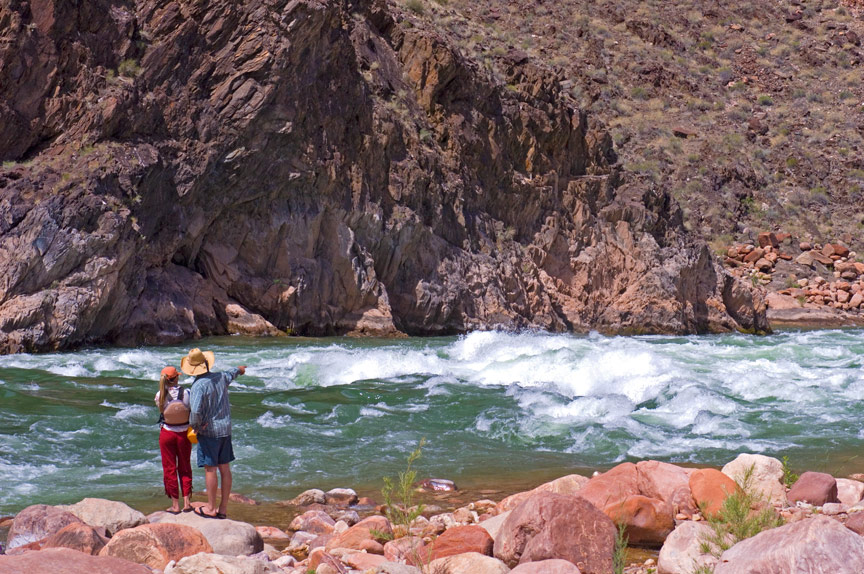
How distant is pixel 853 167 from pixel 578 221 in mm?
30134

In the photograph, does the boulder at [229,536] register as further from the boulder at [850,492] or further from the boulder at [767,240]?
the boulder at [767,240]

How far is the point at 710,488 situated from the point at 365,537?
260 centimetres

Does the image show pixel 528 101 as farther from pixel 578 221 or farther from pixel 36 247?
pixel 36 247

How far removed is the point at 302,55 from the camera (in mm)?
23422

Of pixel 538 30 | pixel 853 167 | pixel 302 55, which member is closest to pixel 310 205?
pixel 302 55

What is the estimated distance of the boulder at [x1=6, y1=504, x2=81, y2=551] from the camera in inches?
226

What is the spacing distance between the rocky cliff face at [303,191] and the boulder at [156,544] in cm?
1245

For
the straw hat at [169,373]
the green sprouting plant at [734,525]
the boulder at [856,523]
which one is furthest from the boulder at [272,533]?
the boulder at [856,523]

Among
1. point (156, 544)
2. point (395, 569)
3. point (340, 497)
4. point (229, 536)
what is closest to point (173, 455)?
point (229, 536)

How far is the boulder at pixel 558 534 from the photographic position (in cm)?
530

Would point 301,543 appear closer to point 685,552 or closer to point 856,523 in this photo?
point 685,552

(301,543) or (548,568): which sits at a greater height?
(548,568)

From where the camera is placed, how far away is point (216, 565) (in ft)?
15.3

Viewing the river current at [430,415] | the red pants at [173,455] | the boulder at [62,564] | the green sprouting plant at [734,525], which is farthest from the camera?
the river current at [430,415]
